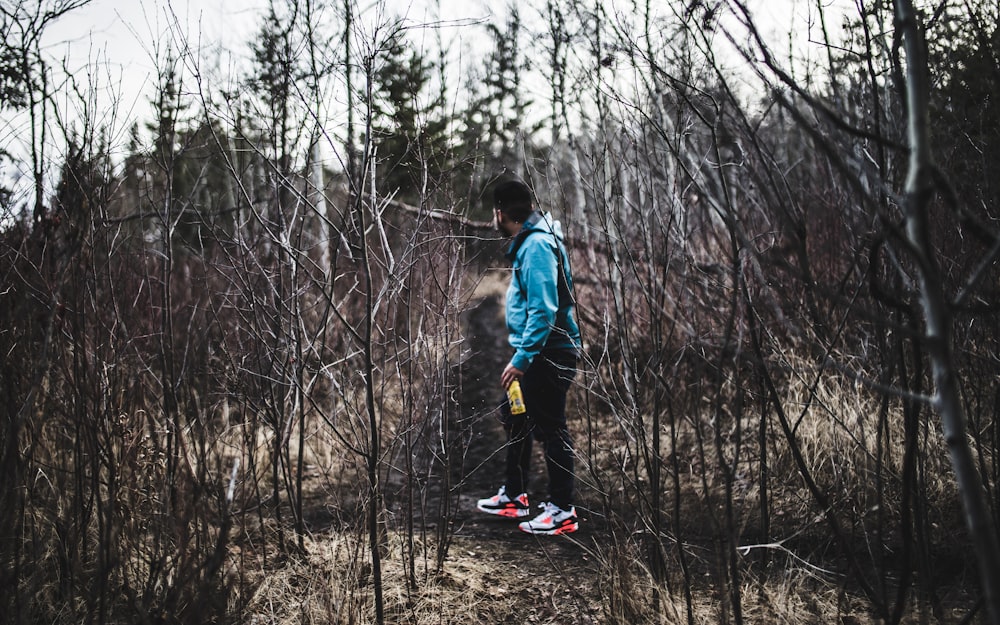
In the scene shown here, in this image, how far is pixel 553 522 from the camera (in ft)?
10.9

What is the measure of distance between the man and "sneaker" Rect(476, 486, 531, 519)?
0.14 metres

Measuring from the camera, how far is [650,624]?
228 cm

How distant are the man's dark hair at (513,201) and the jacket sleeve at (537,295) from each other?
20cm

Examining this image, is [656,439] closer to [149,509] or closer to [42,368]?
[42,368]

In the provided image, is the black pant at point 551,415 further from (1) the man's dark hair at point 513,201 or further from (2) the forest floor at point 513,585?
(1) the man's dark hair at point 513,201

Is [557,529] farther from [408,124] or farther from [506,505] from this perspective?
[408,124]

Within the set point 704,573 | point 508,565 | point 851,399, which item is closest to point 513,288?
point 508,565

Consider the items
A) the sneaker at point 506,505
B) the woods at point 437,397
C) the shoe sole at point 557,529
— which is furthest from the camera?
the sneaker at point 506,505

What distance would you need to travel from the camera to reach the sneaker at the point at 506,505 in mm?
3566

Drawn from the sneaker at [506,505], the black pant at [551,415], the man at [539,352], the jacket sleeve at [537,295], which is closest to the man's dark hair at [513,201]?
the man at [539,352]

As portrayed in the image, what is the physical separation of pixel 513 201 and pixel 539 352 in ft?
2.74

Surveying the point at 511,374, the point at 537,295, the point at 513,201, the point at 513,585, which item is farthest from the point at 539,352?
the point at 513,585

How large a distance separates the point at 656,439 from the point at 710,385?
3.36 m

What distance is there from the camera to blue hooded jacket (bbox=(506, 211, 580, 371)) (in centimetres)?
315
